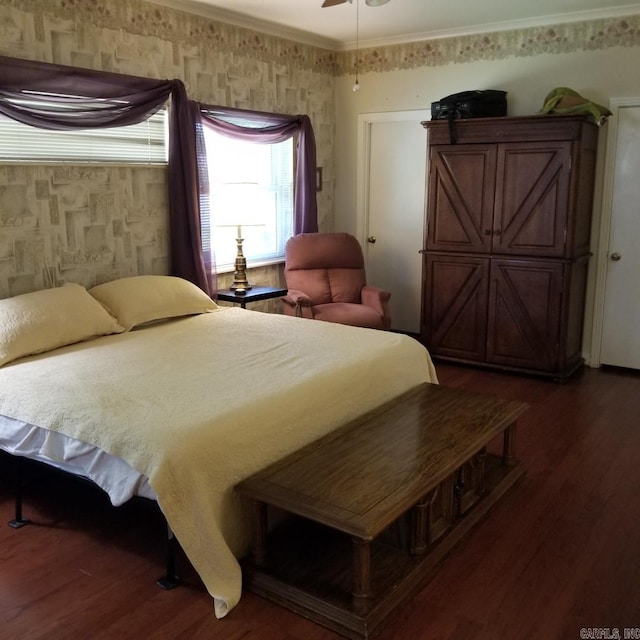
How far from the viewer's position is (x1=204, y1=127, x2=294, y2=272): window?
4859 mm

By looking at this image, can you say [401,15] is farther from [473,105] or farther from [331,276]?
[331,276]

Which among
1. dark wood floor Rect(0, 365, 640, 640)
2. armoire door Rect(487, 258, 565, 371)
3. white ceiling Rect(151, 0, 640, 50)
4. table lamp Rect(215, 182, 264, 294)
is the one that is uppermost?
white ceiling Rect(151, 0, 640, 50)

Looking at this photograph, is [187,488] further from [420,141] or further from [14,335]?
[420,141]

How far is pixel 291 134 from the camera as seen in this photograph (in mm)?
5512

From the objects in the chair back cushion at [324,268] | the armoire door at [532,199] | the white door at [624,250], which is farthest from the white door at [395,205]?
the white door at [624,250]

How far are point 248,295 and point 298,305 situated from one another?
0.38 metres

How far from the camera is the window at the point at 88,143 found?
3666 millimetres

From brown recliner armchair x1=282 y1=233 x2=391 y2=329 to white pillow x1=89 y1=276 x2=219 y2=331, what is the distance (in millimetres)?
1046

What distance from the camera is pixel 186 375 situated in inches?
117

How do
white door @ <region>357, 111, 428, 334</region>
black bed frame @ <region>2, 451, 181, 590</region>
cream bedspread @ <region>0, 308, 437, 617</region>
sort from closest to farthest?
cream bedspread @ <region>0, 308, 437, 617</region> < black bed frame @ <region>2, 451, 181, 590</region> < white door @ <region>357, 111, 428, 334</region>

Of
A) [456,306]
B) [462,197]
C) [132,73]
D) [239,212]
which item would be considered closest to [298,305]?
[239,212]

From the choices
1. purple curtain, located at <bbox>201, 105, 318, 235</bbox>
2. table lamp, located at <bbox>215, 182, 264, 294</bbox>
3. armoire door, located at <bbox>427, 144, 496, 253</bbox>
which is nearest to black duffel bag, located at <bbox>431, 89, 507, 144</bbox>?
armoire door, located at <bbox>427, 144, 496, 253</bbox>

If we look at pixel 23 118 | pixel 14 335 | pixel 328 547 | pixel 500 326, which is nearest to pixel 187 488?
pixel 328 547

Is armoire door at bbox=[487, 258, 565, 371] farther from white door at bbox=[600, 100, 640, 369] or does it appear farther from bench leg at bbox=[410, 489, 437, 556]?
bench leg at bbox=[410, 489, 437, 556]
